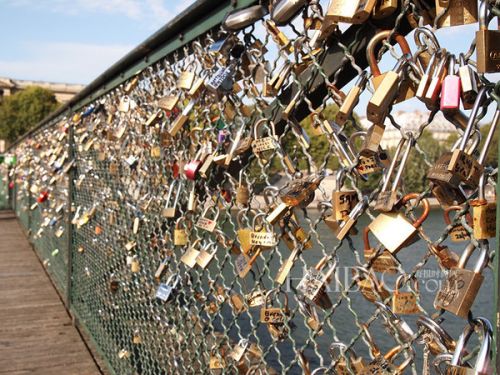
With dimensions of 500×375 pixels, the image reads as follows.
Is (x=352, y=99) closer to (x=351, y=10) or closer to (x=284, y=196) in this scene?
(x=351, y=10)

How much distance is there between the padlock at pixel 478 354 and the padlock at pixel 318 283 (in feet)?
0.98

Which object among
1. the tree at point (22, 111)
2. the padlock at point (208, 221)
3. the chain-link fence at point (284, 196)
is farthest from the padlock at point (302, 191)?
the tree at point (22, 111)

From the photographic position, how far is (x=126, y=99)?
2.49 meters

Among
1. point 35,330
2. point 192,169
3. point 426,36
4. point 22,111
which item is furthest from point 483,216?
point 22,111

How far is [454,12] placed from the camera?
776 mm

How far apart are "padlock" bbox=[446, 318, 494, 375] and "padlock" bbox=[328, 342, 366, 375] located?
271 mm

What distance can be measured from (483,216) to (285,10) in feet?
1.92

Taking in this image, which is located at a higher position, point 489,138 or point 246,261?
point 489,138

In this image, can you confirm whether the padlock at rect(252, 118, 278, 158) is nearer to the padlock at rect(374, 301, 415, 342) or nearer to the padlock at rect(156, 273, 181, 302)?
the padlock at rect(374, 301, 415, 342)

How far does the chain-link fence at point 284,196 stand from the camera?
2.67 feet

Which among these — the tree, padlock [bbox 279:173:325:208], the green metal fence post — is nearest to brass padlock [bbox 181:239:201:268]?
padlock [bbox 279:173:325:208]

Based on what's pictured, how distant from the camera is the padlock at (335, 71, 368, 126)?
0.93 meters

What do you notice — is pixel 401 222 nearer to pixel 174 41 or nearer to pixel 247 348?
pixel 247 348

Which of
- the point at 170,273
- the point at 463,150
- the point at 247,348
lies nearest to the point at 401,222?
the point at 463,150
